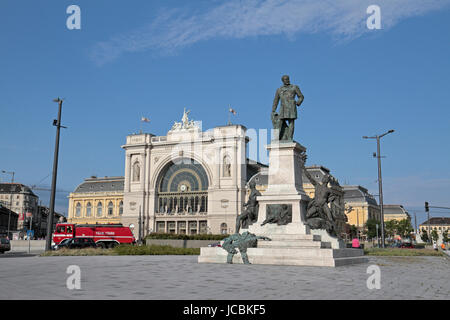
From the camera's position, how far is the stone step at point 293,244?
695 inches

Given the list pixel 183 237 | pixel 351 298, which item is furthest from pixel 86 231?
pixel 351 298

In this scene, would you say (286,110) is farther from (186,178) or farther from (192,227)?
(186,178)

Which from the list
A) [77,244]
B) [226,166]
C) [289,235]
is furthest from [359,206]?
[289,235]

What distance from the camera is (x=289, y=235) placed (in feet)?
60.5

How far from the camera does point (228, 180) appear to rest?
298 feet

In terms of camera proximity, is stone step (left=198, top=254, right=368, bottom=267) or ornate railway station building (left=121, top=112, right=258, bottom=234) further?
ornate railway station building (left=121, top=112, right=258, bottom=234)

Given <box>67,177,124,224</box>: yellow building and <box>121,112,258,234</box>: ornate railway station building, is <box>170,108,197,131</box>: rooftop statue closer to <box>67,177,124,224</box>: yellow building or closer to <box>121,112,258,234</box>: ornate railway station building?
<box>121,112,258,234</box>: ornate railway station building

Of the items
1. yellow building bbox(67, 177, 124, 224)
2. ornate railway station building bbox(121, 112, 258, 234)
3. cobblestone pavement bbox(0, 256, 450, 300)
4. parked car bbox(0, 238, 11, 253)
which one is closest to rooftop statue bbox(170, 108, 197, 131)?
ornate railway station building bbox(121, 112, 258, 234)

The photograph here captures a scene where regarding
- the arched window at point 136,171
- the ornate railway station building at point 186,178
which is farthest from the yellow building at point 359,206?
the arched window at point 136,171

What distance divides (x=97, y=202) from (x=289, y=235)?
10128 cm

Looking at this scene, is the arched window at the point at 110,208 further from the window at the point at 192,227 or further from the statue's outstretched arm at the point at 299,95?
the statue's outstretched arm at the point at 299,95

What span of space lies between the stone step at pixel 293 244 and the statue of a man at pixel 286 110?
5.12 m

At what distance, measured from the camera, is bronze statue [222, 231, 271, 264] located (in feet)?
58.1
